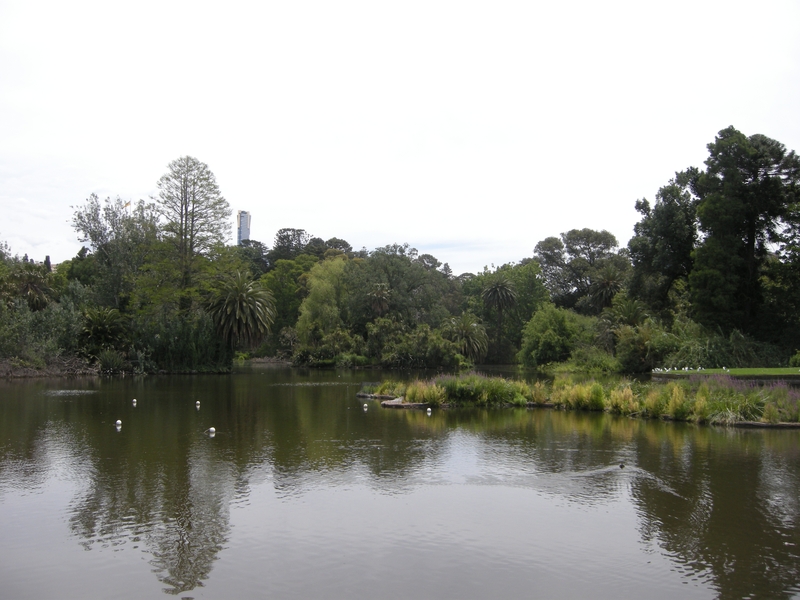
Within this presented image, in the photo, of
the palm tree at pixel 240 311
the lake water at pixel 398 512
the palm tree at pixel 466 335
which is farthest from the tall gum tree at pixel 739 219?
the palm tree at pixel 240 311

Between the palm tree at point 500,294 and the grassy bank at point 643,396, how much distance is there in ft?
164

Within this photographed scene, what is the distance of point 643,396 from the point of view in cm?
2227

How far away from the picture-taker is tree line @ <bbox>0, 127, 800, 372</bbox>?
37594mm

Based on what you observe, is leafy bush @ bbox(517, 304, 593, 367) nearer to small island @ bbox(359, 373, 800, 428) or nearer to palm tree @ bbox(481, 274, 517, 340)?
palm tree @ bbox(481, 274, 517, 340)

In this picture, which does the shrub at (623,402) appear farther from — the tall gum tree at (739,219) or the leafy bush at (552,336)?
the leafy bush at (552,336)

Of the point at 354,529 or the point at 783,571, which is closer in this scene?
the point at 783,571

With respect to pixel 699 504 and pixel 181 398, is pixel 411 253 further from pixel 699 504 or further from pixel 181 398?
pixel 699 504

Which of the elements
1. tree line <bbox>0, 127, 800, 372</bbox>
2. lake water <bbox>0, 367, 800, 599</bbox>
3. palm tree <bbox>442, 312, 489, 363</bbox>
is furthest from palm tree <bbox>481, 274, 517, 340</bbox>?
lake water <bbox>0, 367, 800, 599</bbox>

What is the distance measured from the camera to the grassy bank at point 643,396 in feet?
63.2

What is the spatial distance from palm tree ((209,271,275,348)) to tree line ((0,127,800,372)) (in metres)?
0.13

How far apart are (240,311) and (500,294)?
37723 millimetres

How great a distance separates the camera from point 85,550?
27.7 ft

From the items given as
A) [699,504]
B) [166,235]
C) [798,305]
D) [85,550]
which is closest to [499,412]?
[699,504]

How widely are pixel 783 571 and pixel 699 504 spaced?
2768mm
